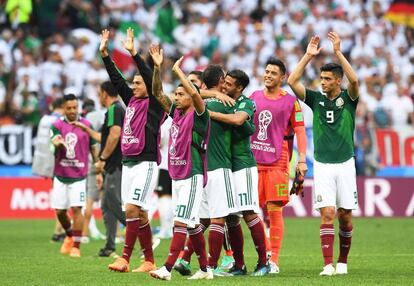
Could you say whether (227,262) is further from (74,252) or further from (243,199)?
(74,252)

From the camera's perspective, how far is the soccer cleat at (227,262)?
599 inches

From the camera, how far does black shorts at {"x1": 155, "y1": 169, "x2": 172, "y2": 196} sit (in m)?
20.8

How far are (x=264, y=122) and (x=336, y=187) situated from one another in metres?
1.36

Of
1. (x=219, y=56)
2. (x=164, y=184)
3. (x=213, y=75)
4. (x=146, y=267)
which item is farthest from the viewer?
(x=219, y=56)

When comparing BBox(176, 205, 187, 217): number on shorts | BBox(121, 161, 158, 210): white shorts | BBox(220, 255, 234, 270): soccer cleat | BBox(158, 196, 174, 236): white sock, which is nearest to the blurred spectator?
BBox(158, 196, 174, 236): white sock

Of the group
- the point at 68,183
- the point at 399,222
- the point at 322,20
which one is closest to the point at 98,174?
the point at 68,183

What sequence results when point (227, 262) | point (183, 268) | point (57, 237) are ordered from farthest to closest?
point (57, 237) < point (227, 262) < point (183, 268)

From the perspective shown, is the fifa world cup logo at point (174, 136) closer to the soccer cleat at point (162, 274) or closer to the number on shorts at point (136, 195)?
the number on shorts at point (136, 195)

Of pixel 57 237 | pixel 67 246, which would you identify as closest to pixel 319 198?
pixel 67 246

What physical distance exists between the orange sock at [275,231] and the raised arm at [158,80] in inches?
87.5

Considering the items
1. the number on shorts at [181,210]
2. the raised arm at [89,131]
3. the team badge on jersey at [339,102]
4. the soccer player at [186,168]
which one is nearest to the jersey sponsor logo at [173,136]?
the soccer player at [186,168]

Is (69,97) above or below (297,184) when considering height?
above

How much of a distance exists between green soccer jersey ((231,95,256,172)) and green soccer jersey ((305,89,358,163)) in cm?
94

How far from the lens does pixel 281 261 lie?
16281 millimetres
